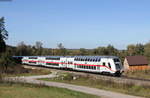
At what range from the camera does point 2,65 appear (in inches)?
1927

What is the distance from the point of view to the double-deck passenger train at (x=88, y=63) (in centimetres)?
3694

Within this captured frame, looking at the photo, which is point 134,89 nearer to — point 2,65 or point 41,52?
point 2,65

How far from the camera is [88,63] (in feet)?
141

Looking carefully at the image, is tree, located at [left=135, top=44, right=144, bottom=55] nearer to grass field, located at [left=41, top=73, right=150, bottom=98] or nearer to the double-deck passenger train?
the double-deck passenger train

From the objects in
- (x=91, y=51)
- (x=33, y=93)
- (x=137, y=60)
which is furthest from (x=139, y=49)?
(x=33, y=93)

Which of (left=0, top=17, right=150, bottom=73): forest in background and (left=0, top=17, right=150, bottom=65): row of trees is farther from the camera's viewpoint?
(left=0, top=17, right=150, bottom=65): row of trees

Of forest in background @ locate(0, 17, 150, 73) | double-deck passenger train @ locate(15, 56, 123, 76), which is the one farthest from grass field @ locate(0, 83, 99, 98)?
forest in background @ locate(0, 17, 150, 73)

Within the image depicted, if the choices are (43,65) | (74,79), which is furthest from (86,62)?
(43,65)

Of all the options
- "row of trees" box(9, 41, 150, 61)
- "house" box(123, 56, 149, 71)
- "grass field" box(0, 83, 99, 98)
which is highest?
"row of trees" box(9, 41, 150, 61)

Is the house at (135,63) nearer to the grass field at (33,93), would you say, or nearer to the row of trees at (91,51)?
the row of trees at (91,51)

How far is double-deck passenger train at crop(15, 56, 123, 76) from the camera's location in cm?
3694

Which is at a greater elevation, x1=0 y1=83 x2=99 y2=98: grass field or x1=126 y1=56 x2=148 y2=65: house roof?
x1=126 y1=56 x2=148 y2=65: house roof

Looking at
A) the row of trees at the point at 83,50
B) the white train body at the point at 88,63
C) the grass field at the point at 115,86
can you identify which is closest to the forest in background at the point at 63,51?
the row of trees at the point at 83,50

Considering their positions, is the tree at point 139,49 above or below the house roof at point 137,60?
above
